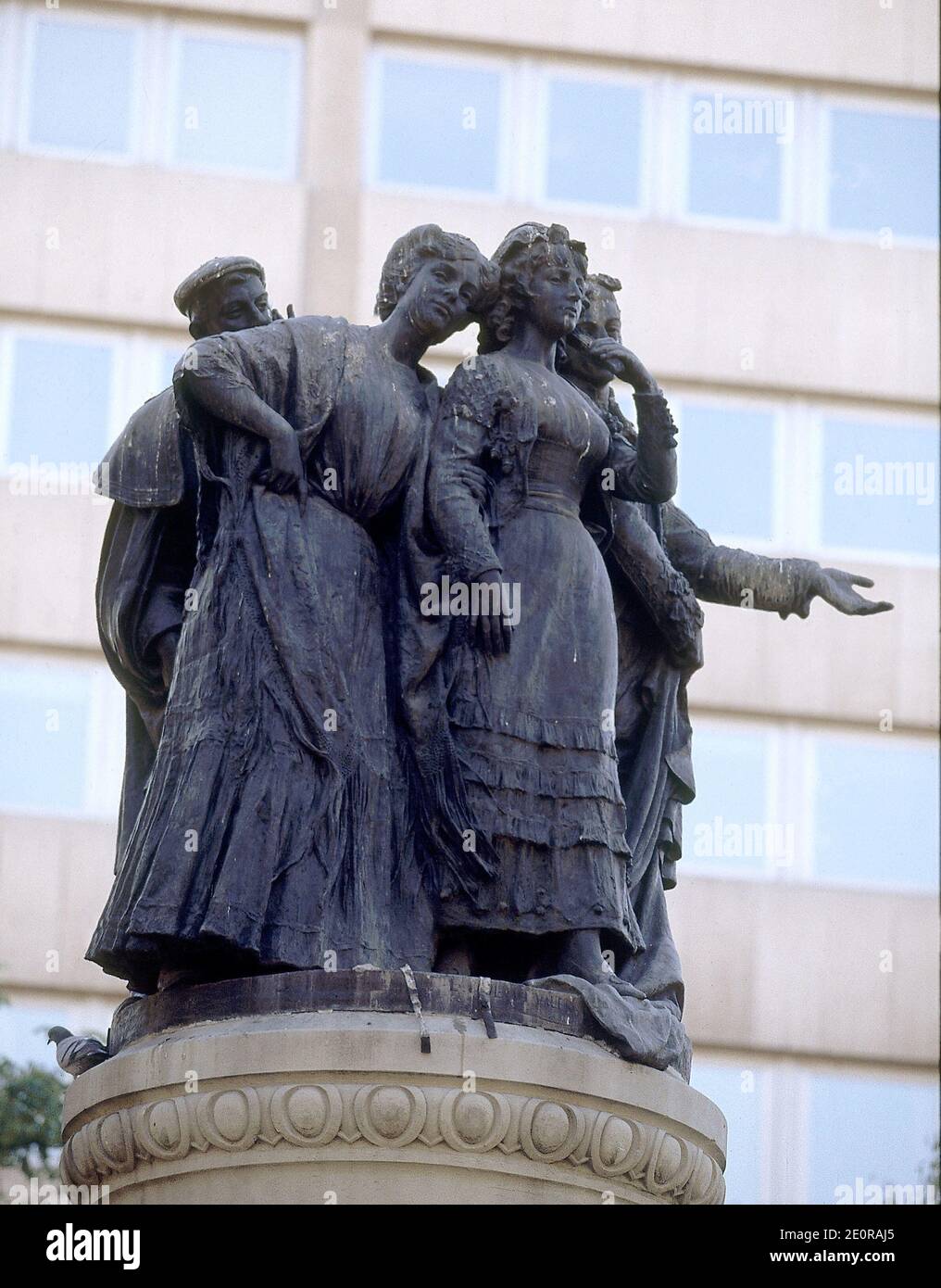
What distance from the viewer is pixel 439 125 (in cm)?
2833

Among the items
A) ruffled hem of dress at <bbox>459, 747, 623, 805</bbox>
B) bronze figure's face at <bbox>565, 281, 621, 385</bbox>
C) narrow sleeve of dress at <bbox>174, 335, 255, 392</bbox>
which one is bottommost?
ruffled hem of dress at <bbox>459, 747, 623, 805</bbox>

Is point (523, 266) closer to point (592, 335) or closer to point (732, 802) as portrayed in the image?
point (592, 335)

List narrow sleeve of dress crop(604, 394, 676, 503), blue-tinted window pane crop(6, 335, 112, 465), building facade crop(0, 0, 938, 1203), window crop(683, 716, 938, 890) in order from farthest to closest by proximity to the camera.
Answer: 1. window crop(683, 716, 938, 890)
2. building facade crop(0, 0, 938, 1203)
3. blue-tinted window pane crop(6, 335, 112, 465)
4. narrow sleeve of dress crop(604, 394, 676, 503)

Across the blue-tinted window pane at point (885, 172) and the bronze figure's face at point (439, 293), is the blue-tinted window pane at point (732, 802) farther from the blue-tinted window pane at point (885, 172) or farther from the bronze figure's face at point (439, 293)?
the bronze figure's face at point (439, 293)

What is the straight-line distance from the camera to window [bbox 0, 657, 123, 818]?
26.5 meters

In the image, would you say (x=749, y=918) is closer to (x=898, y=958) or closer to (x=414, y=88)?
(x=898, y=958)

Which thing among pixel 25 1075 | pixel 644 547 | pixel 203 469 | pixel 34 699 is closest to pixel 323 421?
pixel 203 469

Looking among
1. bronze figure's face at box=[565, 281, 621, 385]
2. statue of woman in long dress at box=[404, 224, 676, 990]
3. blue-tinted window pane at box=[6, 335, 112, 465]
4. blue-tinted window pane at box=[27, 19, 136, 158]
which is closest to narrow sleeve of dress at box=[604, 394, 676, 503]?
statue of woman in long dress at box=[404, 224, 676, 990]

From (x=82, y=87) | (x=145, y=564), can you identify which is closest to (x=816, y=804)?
(x=82, y=87)

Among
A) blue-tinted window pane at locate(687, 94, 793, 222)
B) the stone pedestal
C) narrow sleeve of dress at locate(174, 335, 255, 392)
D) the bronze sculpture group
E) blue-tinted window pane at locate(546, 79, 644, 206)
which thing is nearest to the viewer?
the stone pedestal

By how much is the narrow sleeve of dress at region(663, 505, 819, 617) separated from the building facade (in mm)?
15710

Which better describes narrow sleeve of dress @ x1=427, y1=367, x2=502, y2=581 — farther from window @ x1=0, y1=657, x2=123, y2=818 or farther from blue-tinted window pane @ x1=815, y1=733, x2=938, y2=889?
blue-tinted window pane @ x1=815, y1=733, x2=938, y2=889

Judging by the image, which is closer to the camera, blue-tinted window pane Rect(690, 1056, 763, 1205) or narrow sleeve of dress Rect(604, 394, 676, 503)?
narrow sleeve of dress Rect(604, 394, 676, 503)

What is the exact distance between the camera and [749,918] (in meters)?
27.4
